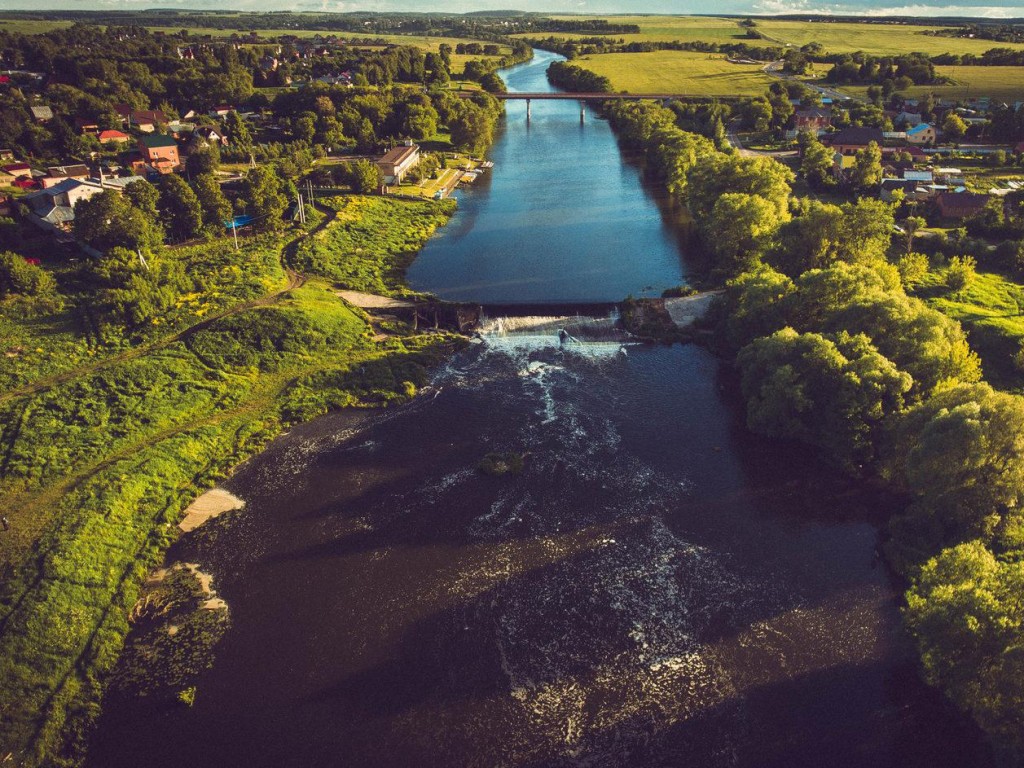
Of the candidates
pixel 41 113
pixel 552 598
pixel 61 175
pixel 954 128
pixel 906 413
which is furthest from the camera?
pixel 41 113

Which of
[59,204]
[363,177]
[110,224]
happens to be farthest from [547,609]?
[363,177]

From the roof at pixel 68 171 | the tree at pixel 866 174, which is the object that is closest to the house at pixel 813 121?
the tree at pixel 866 174

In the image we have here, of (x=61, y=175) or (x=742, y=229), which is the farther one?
(x=61, y=175)

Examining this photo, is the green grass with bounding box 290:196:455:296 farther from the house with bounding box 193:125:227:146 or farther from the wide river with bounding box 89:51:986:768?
the house with bounding box 193:125:227:146

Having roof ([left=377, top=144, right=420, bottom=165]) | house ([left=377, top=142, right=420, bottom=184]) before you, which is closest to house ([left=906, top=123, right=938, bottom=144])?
house ([left=377, top=142, right=420, bottom=184])

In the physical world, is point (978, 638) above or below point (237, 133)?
below

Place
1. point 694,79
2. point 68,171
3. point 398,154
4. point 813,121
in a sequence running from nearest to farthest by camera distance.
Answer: point 68,171
point 398,154
point 813,121
point 694,79

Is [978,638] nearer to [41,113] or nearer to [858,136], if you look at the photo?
[858,136]
